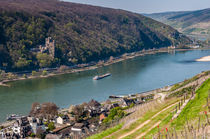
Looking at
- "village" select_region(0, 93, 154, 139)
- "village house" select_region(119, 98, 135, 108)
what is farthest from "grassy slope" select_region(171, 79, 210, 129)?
"village house" select_region(119, 98, 135, 108)

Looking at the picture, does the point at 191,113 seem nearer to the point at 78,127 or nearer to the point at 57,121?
the point at 78,127

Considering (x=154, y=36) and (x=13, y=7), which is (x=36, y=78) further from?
(x=154, y=36)

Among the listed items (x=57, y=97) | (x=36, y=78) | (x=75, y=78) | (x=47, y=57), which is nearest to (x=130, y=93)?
(x=57, y=97)

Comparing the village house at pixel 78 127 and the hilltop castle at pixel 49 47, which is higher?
the hilltop castle at pixel 49 47

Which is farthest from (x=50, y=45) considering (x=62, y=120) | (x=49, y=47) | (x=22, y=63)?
(x=62, y=120)

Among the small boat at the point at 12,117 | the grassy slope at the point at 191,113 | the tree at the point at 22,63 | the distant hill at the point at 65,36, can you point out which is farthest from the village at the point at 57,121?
the distant hill at the point at 65,36

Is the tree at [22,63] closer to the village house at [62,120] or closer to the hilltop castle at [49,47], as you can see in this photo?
the hilltop castle at [49,47]

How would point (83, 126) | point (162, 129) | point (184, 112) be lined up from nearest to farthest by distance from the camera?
point (162, 129) → point (184, 112) → point (83, 126)

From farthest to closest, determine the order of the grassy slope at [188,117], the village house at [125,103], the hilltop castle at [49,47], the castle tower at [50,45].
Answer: the castle tower at [50,45] < the hilltop castle at [49,47] < the village house at [125,103] < the grassy slope at [188,117]

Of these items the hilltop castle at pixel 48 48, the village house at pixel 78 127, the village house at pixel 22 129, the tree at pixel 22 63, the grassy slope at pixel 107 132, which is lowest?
the village house at pixel 22 129
